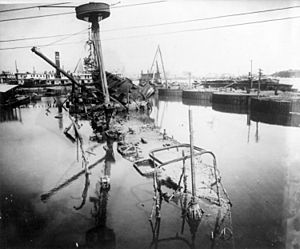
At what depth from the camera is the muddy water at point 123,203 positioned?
5391mm

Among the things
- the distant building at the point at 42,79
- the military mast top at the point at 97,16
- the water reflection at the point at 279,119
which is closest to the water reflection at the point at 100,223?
the military mast top at the point at 97,16

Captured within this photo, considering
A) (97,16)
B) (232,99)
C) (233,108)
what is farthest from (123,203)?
(232,99)

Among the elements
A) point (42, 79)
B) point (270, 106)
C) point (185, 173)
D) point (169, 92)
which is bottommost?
point (185, 173)

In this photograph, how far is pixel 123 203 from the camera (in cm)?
690

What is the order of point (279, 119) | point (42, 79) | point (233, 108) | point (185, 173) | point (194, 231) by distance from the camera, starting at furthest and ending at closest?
1. point (42, 79)
2. point (233, 108)
3. point (279, 119)
4. point (185, 173)
5. point (194, 231)

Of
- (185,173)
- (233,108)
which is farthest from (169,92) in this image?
(185,173)

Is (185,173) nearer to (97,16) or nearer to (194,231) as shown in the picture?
(194,231)

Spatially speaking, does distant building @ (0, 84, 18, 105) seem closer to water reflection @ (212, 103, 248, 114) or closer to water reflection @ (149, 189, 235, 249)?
water reflection @ (212, 103, 248, 114)

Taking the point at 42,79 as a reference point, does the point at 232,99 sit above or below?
below

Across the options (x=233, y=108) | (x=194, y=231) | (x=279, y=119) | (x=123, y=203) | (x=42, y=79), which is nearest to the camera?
(x=194, y=231)

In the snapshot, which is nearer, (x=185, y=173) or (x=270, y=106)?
(x=185, y=173)

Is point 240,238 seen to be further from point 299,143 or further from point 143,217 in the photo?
point 299,143

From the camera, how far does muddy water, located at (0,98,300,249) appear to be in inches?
212

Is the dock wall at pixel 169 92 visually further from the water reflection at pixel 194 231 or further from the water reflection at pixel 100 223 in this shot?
the water reflection at pixel 194 231
